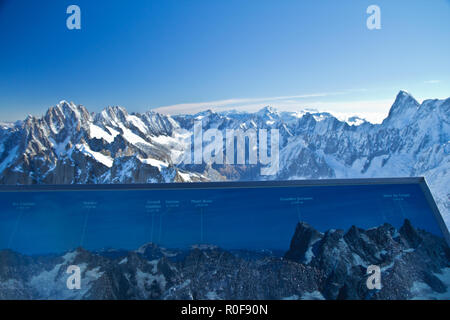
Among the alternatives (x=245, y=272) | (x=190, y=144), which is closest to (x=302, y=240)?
(x=245, y=272)

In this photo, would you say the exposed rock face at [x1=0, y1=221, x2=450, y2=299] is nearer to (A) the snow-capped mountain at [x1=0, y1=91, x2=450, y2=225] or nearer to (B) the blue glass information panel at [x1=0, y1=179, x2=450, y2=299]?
(B) the blue glass information panel at [x1=0, y1=179, x2=450, y2=299]

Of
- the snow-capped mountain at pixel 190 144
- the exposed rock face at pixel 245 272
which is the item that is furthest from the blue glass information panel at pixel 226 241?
the snow-capped mountain at pixel 190 144

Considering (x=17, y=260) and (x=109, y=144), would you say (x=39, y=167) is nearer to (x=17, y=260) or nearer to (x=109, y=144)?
(x=109, y=144)

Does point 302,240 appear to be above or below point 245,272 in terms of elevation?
above

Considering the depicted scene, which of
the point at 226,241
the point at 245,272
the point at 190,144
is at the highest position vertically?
the point at 190,144

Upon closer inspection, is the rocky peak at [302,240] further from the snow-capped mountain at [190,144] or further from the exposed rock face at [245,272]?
the snow-capped mountain at [190,144]

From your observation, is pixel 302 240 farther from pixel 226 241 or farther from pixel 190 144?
pixel 190 144

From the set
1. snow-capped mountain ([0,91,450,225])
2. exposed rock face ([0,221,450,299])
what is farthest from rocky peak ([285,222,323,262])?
snow-capped mountain ([0,91,450,225])
